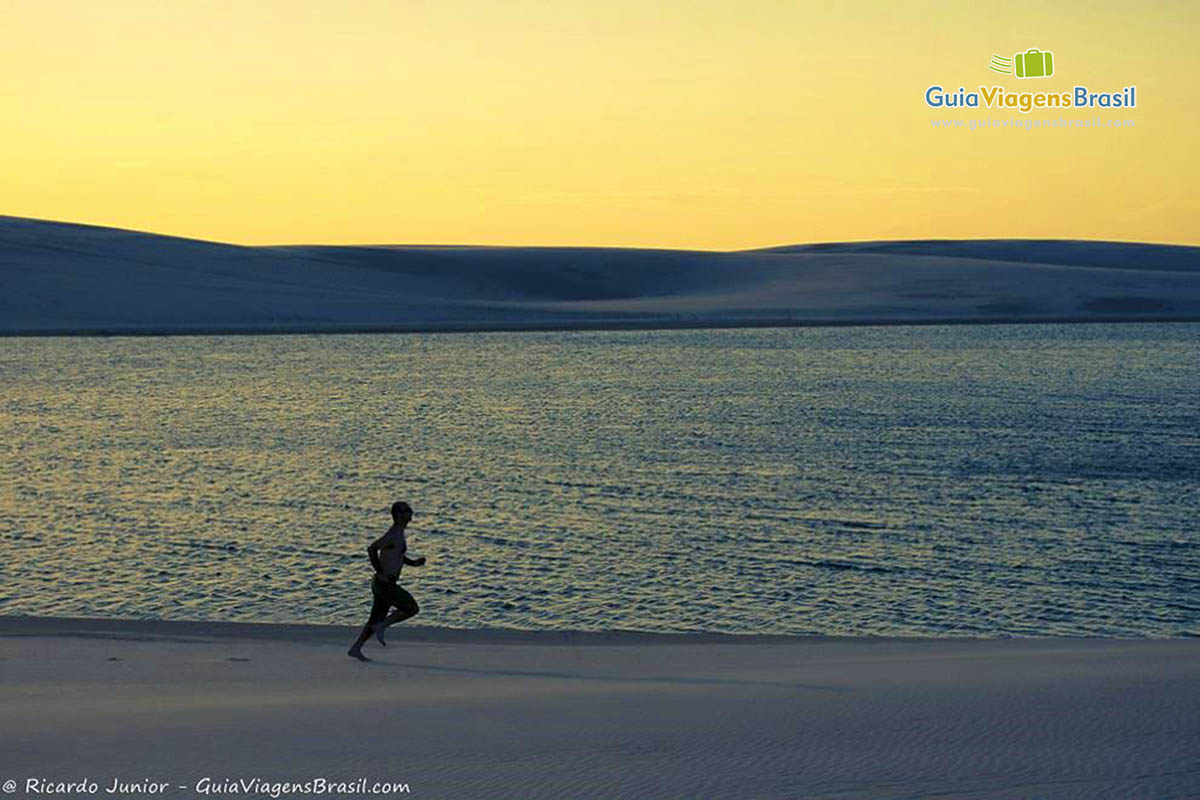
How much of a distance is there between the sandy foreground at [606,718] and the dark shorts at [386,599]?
0.44m

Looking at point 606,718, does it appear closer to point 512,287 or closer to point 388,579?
point 388,579

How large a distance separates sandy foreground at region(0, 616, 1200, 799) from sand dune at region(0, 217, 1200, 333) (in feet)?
304

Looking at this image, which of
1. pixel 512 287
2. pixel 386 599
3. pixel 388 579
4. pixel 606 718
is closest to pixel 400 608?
pixel 386 599

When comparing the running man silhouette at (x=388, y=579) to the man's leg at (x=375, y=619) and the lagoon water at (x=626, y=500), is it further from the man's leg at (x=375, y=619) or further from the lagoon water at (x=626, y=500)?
the lagoon water at (x=626, y=500)

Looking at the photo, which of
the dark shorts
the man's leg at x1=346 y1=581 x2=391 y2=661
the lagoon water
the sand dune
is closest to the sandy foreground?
the man's leg at x1=346 y1=581 x2=391 y2=661

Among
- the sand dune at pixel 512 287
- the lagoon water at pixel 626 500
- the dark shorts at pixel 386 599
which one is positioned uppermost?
the sand dune at pixel 512 287

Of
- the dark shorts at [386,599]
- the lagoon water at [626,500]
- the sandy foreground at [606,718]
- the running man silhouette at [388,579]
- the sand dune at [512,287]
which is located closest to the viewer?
the sandy foreground at [606,718]

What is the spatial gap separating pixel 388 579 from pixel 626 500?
1459 centimetres

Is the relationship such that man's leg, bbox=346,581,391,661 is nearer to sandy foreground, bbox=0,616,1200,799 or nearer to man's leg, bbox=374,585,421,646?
man's leg, bbox=374,585,421,646

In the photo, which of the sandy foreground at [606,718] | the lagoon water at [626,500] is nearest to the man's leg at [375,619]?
the sandy foreground at [606,718]

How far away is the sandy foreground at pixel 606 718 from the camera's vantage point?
8.34 meters

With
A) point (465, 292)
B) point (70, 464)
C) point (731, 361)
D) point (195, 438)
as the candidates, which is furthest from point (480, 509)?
point (465, 292)

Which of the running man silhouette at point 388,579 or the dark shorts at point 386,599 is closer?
the running man silhouette at point 388,579

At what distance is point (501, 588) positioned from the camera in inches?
747
